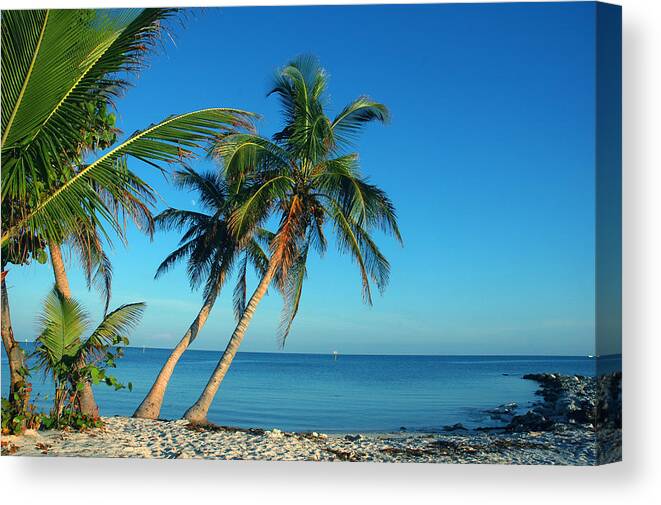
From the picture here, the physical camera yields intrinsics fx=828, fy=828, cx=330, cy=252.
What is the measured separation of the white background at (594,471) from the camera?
7266 millimetres

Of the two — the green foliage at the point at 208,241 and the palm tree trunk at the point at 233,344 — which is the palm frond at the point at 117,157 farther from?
the green foliage at the point at 208,241

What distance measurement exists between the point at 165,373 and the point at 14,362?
2884mm

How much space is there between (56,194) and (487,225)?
17.5ft

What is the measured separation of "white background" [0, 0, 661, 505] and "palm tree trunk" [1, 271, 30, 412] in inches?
40.7

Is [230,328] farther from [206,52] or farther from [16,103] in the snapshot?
[16,103]

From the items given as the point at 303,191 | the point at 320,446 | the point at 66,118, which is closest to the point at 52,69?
the point at 66,118

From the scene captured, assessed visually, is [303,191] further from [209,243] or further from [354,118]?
[209,243]

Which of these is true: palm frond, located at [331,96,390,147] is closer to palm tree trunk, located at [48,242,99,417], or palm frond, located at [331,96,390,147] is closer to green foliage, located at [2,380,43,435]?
palm tree trunk, located at [48,242,99,417]

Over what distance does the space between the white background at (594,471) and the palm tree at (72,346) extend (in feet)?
4.20

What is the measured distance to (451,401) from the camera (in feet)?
34.5

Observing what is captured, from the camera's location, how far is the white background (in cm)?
727

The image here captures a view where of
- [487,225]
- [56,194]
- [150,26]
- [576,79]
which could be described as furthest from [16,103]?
[487,225]

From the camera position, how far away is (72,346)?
28.9 ft

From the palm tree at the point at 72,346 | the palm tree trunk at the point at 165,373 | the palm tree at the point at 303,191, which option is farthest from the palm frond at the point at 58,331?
the palm tree at the point at 303,191
